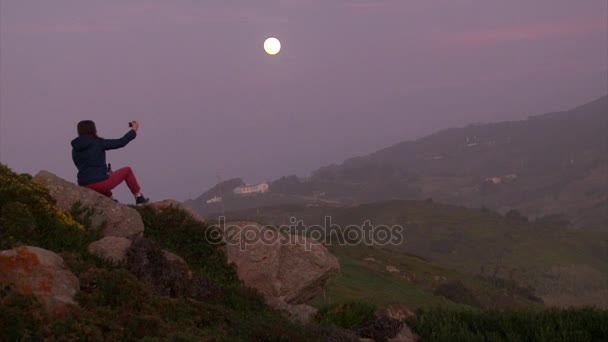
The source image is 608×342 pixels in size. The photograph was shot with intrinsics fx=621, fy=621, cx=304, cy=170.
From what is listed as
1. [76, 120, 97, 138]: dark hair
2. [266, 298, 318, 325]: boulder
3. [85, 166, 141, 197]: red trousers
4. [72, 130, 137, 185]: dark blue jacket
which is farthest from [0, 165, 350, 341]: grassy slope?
[76, 120, 97, 138]: dark hair

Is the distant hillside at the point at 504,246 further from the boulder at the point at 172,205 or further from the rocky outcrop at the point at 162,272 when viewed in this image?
the rocky outcrop at the point at 162,272

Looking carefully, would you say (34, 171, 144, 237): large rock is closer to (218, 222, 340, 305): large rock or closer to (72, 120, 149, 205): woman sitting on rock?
(72, 120, 149, 205): woman sitting on rock

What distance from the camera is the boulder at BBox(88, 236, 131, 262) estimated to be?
11782 mm

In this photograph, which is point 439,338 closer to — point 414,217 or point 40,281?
point 40,281

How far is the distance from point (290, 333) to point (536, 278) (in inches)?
4024

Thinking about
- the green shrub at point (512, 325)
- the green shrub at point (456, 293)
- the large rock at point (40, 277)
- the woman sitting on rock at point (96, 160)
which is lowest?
the green shrub at point (456, 293)

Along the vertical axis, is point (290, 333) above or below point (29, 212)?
below

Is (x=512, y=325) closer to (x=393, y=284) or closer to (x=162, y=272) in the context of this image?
(x=162, y=272)

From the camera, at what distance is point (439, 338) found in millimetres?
12055

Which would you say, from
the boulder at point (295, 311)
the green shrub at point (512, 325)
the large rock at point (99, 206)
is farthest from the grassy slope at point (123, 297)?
the green shrub at point (512, 325)

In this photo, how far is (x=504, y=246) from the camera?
436ft

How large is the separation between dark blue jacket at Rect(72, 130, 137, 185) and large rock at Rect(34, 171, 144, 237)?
609mm

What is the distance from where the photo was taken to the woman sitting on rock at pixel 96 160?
46.3 feet

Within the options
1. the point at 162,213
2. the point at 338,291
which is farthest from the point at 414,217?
the point at 162,213
